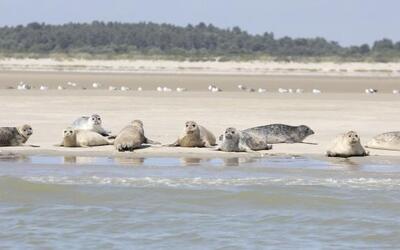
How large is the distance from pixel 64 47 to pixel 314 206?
73130mm

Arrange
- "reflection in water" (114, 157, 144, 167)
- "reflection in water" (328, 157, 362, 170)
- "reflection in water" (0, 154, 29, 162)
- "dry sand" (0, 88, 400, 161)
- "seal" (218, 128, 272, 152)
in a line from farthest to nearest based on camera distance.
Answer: "dry sand" (0, 88, 400, 161) < "seal" (218, 128, 272, 152) < "reflection in water" (0, 154, 29, 162) < "reflection in water" (114, 157, 144, 167) < "reflection in water" (328, 157, 362, 170)

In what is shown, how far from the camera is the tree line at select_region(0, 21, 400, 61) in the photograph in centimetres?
7788

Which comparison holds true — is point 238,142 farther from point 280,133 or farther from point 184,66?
point 184,66

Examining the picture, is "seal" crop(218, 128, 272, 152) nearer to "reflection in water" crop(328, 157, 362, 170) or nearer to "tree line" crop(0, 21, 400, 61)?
"reflection in water" crop(328, 157, 362, 170)

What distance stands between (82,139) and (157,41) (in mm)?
72267

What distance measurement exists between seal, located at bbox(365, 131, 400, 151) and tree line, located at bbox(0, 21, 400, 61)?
60.0 metres

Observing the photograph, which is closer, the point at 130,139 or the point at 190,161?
the point at 190,161

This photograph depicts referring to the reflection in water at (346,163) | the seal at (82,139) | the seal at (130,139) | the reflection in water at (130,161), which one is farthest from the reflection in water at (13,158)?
the reflection in water at (346,163)

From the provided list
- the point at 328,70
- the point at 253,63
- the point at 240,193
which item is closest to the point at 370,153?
the point at 240,193

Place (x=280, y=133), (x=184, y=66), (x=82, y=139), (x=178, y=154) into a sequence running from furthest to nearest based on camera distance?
(x=184, y=66), (x=280, y=133), (x=82, y=139), (x=178, y=154)

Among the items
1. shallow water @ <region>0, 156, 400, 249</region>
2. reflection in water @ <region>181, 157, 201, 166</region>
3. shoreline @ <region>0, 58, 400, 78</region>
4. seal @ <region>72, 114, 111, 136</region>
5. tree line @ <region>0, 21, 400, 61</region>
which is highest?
tree line @ <region>0, 21, 400, 61</region>

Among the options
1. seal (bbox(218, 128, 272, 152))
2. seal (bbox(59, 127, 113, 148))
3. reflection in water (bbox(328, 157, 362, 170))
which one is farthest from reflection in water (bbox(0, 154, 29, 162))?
reflection in water (bbox(328, 157, 362, 170))

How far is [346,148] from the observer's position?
12.7 m

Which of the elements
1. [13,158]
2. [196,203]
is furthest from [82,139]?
[196,203]
